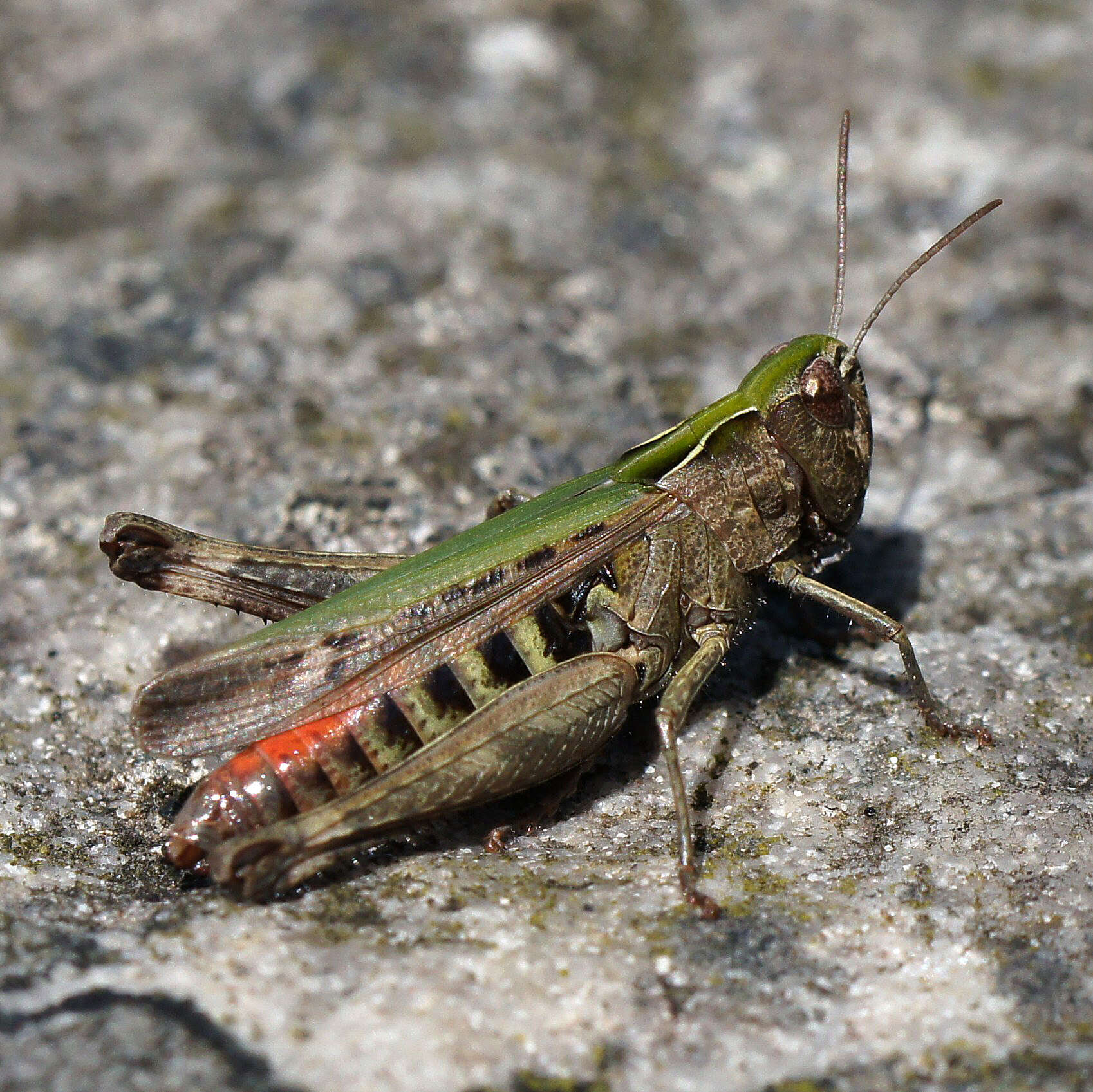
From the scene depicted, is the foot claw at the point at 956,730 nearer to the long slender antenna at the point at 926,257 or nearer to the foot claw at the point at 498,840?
the long slender antenna at the point at 926,257

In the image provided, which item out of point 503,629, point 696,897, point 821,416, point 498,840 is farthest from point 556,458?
point 696,897

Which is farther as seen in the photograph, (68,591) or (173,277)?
(173,277)

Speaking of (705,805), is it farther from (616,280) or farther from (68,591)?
(616,280)

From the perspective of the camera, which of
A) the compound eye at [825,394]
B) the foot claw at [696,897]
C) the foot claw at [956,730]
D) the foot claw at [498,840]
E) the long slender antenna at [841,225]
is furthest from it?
the long slender antenna at [841,225]

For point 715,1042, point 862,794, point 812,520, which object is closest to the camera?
point 715,1042

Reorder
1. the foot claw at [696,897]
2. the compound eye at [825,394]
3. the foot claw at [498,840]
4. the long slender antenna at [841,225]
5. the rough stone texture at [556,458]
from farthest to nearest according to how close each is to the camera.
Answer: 1. the long slender antenna at [841,225]
2. the compound eye at [825,394]
3. the foot claw at [498,840]
4. the foot claw at [696,897]
5. the rough stone texture at [556,458]

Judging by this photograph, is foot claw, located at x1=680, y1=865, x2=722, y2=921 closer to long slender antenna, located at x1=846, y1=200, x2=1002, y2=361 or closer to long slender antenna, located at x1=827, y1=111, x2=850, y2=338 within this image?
long slender antenna, located at x1=846, y1=200, x2=1002, y2=361

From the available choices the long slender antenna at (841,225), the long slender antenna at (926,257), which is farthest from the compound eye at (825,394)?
the long slender antenna at (841,225)

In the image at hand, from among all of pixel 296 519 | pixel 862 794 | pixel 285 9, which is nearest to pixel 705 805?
pixel 862 794
